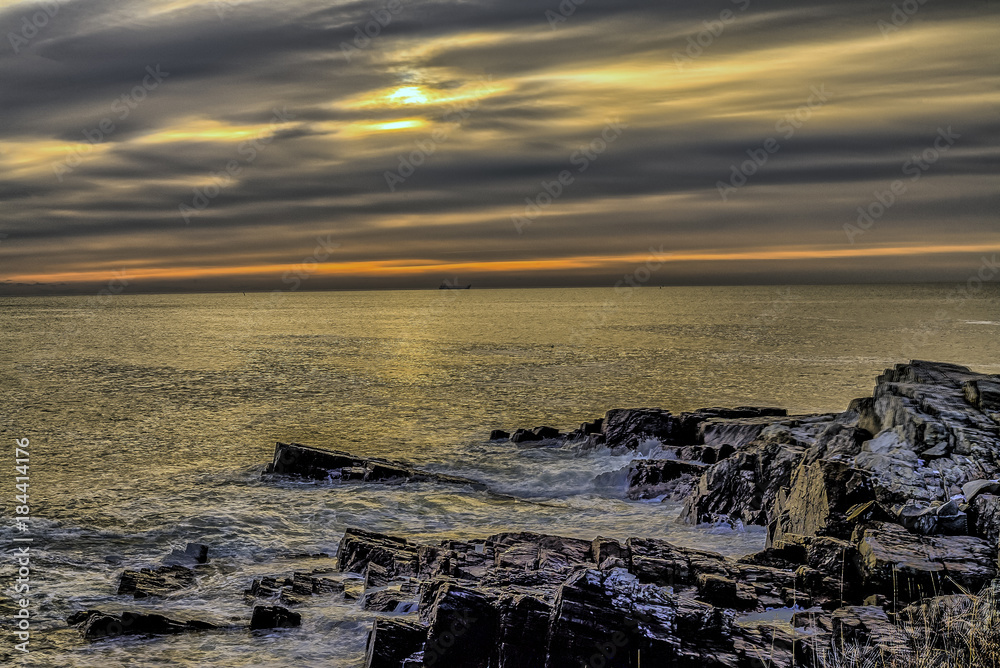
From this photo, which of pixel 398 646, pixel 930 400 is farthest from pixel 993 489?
pixel 398 646

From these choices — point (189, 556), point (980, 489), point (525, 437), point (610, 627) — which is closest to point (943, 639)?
point (610, 627)

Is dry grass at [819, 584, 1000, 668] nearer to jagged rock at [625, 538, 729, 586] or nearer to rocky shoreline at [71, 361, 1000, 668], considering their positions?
rocky shoreline at [71, 361, 1000, 668]

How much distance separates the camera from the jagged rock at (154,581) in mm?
14680

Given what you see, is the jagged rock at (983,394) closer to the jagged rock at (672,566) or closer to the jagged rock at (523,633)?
the jagged rock at (672,566)

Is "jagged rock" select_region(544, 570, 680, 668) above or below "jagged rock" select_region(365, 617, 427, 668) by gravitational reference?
above

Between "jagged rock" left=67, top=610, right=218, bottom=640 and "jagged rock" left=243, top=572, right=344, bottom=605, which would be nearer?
"jagged rock" left=67, top=610, right=218, bottom=640

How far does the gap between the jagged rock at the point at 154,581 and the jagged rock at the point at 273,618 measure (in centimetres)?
295

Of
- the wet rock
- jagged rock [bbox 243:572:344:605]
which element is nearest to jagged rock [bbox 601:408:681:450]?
the wet rock

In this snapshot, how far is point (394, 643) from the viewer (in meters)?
10.2

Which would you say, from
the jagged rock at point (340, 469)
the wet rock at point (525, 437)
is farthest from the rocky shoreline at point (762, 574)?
the wet rock at point (525, 437)

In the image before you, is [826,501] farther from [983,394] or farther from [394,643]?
[394,643]

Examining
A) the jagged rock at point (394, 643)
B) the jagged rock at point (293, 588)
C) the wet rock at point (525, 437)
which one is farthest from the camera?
the wet rock at point (525, 437)

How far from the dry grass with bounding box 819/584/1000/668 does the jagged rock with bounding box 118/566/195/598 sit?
38.8 feet

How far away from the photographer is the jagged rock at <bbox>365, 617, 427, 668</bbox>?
33.2ft
